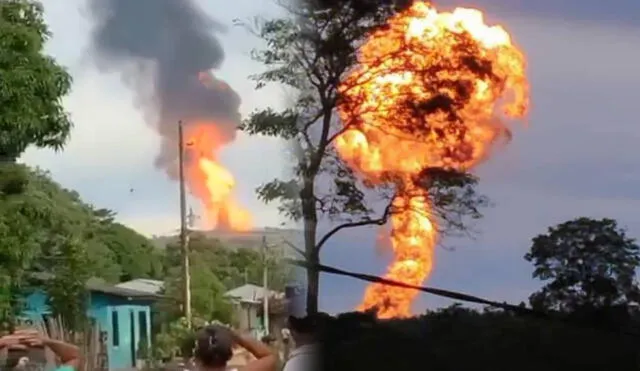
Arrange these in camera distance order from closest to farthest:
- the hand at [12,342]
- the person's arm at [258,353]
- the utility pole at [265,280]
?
the utility pole at [265,280] → the person's arm at [258,353] → the hand at [12,342]

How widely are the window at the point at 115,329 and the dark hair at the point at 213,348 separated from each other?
0.99 feet

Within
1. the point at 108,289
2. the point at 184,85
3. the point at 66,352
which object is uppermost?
the point at 184,85

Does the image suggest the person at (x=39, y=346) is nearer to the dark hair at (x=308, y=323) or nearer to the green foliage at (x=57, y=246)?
the green foliage at (x=57, y=246)

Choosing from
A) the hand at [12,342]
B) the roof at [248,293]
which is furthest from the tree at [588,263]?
the hand at [12,342]

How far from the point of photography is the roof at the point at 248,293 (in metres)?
1.58

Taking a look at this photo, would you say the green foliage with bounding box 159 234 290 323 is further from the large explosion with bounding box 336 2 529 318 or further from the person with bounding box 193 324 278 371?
the large explosion with bounding box 336 2 529 318

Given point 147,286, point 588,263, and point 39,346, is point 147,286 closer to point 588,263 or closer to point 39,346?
point 39,346

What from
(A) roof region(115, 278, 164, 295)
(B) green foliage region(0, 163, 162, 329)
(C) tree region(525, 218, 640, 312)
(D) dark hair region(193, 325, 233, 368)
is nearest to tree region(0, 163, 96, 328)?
(B) green foliage region(0, 163, 162, 329)

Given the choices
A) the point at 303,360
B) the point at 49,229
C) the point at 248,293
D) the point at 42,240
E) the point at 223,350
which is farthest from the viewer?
the point at 42,240

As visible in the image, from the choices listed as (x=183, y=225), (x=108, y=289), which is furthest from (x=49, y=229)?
(x=183, y=225)

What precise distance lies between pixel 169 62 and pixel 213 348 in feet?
1.29

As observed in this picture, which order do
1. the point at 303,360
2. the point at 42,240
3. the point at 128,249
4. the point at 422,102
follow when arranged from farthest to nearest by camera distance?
the point at 42,240 → the point at 128,249 → the point at 303,360 → the point at 422,102

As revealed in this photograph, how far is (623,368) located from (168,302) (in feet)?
2.37

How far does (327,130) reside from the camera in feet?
4.60
